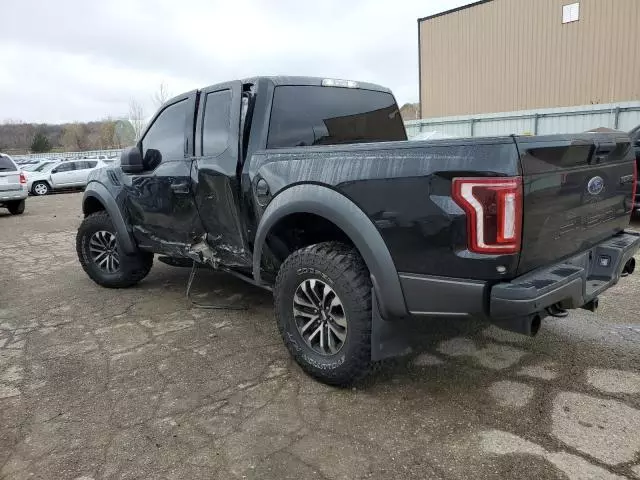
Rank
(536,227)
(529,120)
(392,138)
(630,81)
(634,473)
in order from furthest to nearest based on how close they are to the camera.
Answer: (630,81)
(529,120)
(392,138)
(536,227)
(634,473)

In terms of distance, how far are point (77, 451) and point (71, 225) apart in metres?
9.34

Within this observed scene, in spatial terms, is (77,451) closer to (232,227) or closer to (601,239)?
(232,227)

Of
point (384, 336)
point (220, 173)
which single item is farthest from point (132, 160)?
point (384, 336)

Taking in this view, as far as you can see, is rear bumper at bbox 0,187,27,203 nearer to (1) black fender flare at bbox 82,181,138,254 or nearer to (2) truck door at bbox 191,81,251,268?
(1) black fender flare at bbox 82,181,138,254

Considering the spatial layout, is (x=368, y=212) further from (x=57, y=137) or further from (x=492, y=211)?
(x=57, y=137)

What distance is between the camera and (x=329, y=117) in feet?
12.6

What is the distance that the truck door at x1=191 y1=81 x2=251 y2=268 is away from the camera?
142 inches

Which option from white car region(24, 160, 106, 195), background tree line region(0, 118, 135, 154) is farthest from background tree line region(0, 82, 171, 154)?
white car region(24, 160, 106, 195)

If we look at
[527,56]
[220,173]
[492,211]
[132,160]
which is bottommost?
[492,211]

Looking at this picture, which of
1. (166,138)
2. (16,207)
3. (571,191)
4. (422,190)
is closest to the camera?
(422,190)

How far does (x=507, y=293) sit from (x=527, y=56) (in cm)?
1907

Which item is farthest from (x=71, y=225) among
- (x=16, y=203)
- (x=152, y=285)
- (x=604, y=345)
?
(x=604, y=345)

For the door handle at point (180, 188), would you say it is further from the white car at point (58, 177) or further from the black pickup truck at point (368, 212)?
the white car at point (58, 177)

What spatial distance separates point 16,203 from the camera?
44.4 feet
